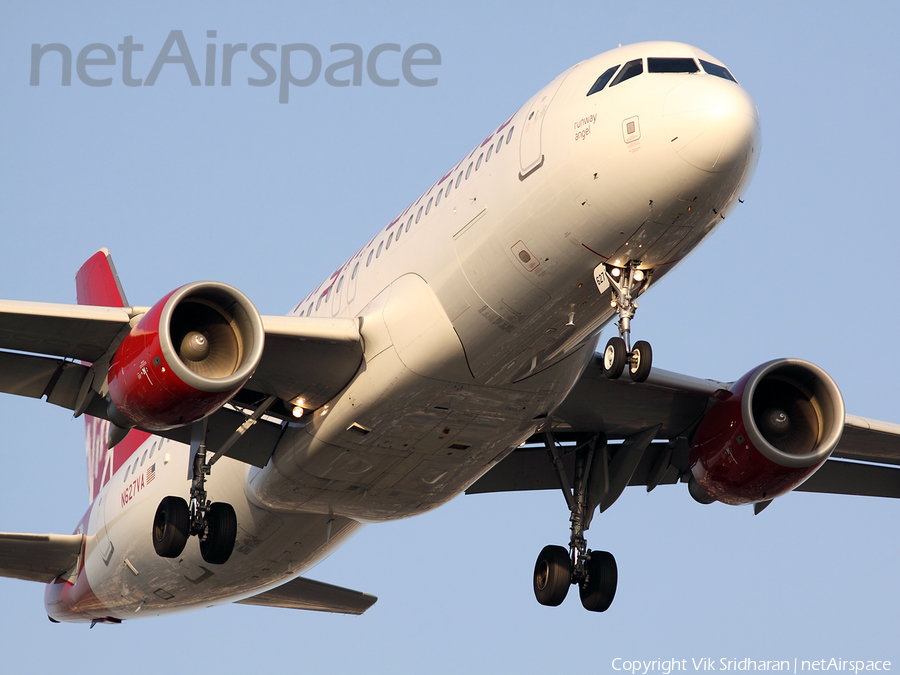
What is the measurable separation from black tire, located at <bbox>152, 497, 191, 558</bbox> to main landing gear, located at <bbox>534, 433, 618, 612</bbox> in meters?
6.54

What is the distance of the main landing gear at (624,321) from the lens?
15.9 meters

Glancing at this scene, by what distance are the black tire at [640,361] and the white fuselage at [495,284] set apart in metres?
1.20

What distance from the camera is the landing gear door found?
16734mm

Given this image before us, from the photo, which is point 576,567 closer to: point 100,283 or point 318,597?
point 318,597

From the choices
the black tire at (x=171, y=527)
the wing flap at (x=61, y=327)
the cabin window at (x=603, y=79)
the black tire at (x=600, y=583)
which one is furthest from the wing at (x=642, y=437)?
the wing flap at (x=61, y=327)

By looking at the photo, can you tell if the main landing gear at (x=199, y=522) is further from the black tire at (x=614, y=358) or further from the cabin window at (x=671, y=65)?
the cabin window at (x=671, y=65)

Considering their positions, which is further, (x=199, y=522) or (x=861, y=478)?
(x=861, y=478)

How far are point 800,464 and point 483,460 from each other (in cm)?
560

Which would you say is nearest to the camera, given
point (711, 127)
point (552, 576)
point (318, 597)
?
point (711, 127)

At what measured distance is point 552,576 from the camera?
22438mm

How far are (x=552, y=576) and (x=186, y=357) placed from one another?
27.2 feet

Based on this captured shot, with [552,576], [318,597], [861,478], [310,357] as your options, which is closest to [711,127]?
[310,357]

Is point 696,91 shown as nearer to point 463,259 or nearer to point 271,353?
point 463,259

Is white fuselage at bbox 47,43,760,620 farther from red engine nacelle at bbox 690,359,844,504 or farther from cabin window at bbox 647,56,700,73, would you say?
red engine nacelle at bbox 690,359,844,504
